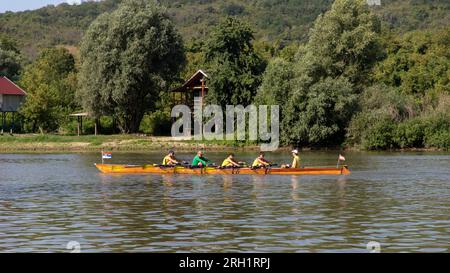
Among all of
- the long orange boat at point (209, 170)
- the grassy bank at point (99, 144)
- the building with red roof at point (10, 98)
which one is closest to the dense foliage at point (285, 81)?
the building with red roof at point (10, 98)

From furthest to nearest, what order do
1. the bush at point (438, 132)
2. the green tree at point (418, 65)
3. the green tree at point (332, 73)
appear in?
1. the green tree at point (418, 65)
2. the bush at point (438, 132)
3. the green tree at point (332, 73)

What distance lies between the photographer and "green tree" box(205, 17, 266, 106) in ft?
257

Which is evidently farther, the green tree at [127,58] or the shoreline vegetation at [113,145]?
the green tree at [127,58]

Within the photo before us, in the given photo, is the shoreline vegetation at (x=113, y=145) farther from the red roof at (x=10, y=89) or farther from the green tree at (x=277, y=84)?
the red roof at (x=10, y=89)

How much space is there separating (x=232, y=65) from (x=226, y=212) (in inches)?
2042

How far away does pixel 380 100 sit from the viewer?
74.7 metres

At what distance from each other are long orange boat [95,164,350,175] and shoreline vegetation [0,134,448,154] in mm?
26548

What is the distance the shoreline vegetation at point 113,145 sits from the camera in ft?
244

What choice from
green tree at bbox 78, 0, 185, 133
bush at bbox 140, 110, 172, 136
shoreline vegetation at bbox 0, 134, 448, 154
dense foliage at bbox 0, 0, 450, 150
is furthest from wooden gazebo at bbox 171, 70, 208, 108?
shoreline vegetation at bbox 0, 134, 448, 154

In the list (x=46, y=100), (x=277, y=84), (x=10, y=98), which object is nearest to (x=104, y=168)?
(x=277, y=84)

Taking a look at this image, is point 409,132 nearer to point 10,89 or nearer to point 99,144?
point 99,144

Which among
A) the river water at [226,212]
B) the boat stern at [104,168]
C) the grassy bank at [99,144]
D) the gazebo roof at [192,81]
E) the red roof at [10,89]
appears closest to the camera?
the river water at [226,212]

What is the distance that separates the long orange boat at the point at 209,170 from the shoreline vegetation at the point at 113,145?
87.1ft

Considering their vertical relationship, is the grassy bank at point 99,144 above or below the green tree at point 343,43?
below
